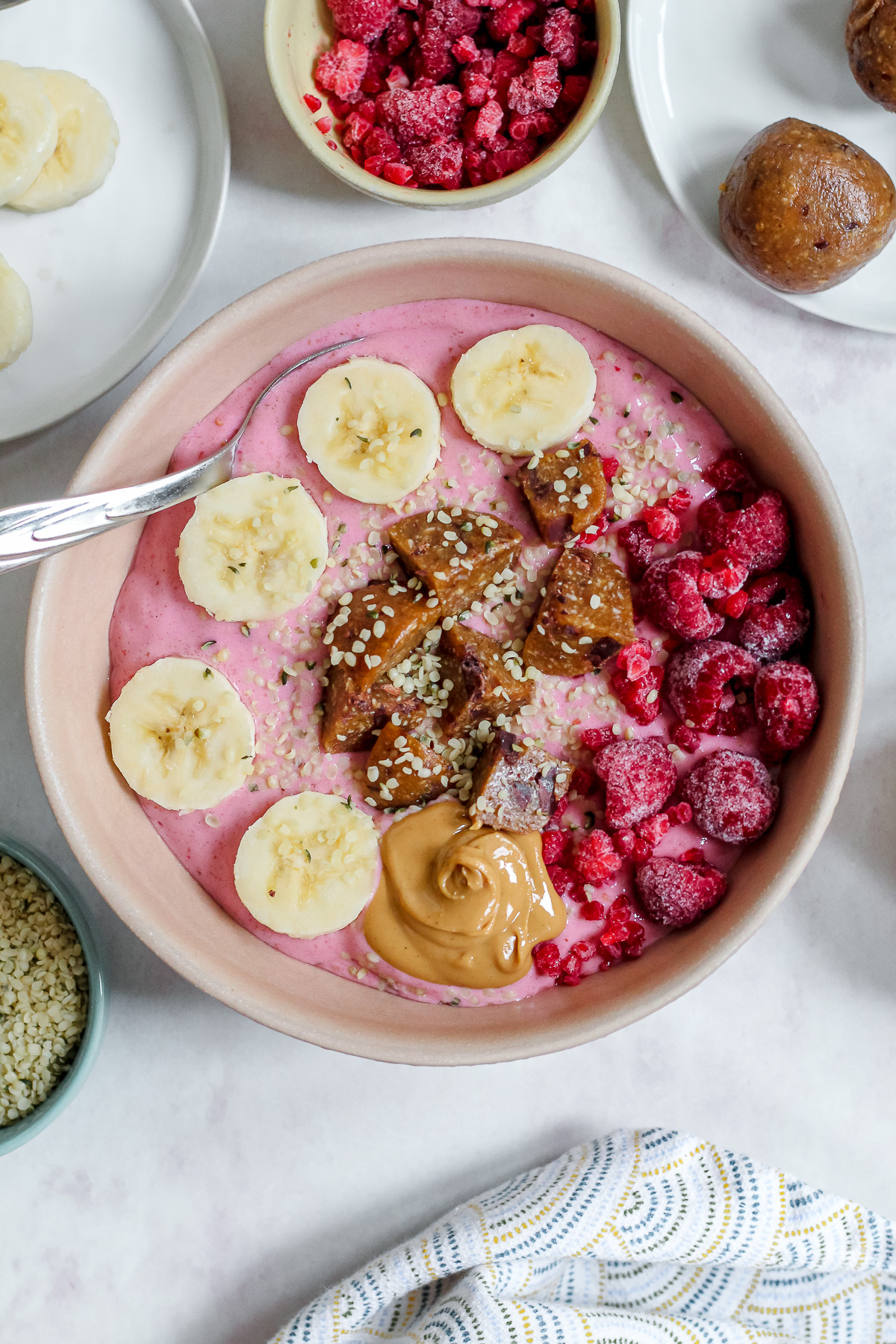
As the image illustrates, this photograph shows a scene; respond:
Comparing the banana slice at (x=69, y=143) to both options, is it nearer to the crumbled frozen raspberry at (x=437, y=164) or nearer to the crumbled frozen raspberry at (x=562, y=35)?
the crumbled frozen raspberry at (x=437, y=164)

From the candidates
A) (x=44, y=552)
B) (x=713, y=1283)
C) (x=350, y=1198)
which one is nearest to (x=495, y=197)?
(x=44, y=552)

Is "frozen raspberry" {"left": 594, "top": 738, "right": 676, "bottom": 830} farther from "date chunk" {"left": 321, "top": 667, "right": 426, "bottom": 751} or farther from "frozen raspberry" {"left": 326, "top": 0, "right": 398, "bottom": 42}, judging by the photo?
"frozen raspberry" {"left": 326, "top": 0, "right": 398, "bottom": 42}

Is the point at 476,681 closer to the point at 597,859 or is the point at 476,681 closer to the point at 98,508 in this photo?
the point at 597,859

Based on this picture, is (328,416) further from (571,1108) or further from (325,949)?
(571,1108)

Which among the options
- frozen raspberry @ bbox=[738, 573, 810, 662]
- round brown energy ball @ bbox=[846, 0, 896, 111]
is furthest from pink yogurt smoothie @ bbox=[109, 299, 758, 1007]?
round brown energy ball @ bbox=[846, 0, 896, 111]

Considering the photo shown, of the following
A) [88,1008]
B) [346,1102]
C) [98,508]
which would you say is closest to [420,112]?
[98,508]
